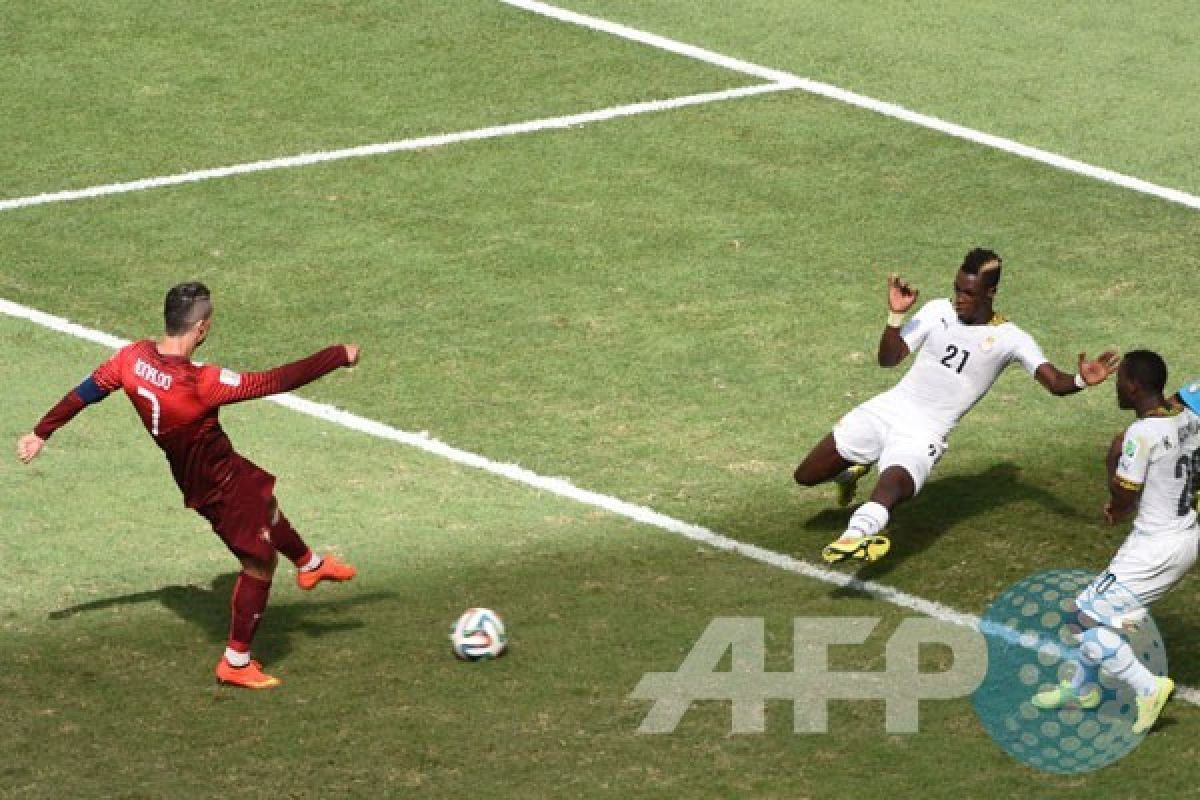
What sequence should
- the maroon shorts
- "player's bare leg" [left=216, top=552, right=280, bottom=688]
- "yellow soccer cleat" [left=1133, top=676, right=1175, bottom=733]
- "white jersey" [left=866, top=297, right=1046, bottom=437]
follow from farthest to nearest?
"white jersey" [left=866, top=297, right=1046, bottom=437] < the maroon shorts < "player's bare leg" [left=216, top=552, right=280, bottom=688] < "yellow soccer cleat" [left=1133, top=676, right=1175, bottom=733]

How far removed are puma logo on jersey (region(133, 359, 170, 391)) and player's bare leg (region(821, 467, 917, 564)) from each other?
3720 mm

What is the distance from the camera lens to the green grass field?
12055 mm

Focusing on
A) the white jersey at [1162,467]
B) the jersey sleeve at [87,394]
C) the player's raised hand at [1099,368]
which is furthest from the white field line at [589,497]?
the jersey sleeve at [87,394]

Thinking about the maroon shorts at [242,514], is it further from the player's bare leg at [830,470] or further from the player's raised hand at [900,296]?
the player's raised hand at [900,296]

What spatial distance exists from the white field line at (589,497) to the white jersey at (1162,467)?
3.29ft

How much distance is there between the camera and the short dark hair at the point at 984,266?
13812mm

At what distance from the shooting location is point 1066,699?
40.3 feet

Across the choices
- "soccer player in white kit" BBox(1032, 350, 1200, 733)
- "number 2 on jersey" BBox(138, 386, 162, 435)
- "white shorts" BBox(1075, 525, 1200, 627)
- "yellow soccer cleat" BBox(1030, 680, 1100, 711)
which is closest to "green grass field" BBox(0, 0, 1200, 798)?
"yellow soccer cleat" BBox(1030, 680, 1100, 711)

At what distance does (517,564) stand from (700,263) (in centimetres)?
519

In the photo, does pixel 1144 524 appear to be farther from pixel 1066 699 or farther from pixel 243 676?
pixel 243 676

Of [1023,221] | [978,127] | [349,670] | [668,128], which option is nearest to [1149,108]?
[978,127]

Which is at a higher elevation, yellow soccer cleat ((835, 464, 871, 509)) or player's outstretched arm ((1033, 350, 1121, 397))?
player's outstretched arm ((1033, 350, 1121, 397))

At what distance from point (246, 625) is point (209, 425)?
1.09 metres

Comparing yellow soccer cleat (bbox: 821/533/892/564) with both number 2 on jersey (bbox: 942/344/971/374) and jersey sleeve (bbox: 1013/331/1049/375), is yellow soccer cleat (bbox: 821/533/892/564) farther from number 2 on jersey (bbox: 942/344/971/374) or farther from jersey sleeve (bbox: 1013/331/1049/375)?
jersey sleeve (bbox: 1013/331/1049/375)
